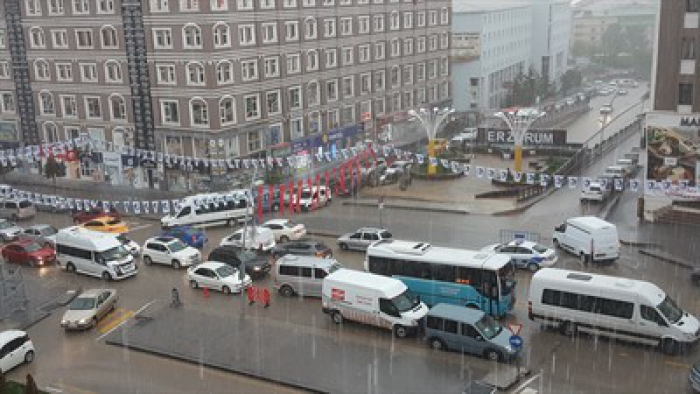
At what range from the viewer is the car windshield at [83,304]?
2434 centimetres

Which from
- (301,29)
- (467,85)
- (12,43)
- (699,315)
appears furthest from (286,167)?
(467,85)

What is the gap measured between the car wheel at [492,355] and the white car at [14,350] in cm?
1422

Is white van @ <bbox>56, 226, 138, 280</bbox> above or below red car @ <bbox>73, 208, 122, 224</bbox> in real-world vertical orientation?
above

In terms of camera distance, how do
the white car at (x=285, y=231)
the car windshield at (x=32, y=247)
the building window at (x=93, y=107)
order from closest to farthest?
the car windshield at (x=32, y=247) → the white car at (x=285, y=231) → the building window at (x=93, y=107)

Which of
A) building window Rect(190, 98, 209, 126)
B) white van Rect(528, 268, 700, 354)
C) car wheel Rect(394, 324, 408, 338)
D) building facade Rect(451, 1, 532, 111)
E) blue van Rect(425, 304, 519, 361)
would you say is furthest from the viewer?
building facade Rect(451, 1, 532, 111)

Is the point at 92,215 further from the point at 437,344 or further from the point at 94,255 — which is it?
the point at 437,344

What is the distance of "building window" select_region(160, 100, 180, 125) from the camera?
149 feet

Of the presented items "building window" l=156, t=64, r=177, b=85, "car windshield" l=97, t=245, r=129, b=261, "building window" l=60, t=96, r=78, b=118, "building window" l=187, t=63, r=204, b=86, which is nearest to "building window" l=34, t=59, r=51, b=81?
"building window" l=60, t=96, r=78, b=118

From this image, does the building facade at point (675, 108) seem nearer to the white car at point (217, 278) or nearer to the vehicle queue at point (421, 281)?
the vehicle queue at point (421, 281)

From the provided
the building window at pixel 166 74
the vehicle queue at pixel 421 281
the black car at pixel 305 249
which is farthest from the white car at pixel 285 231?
the building window at pixel 166 74

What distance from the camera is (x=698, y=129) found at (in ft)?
108

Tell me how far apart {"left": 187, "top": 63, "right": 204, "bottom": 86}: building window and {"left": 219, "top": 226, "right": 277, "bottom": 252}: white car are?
1486cm

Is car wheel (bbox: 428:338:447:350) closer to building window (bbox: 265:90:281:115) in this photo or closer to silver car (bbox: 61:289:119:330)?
silver car (bbox: 61:289:119:330)

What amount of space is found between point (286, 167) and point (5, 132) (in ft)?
85.1
